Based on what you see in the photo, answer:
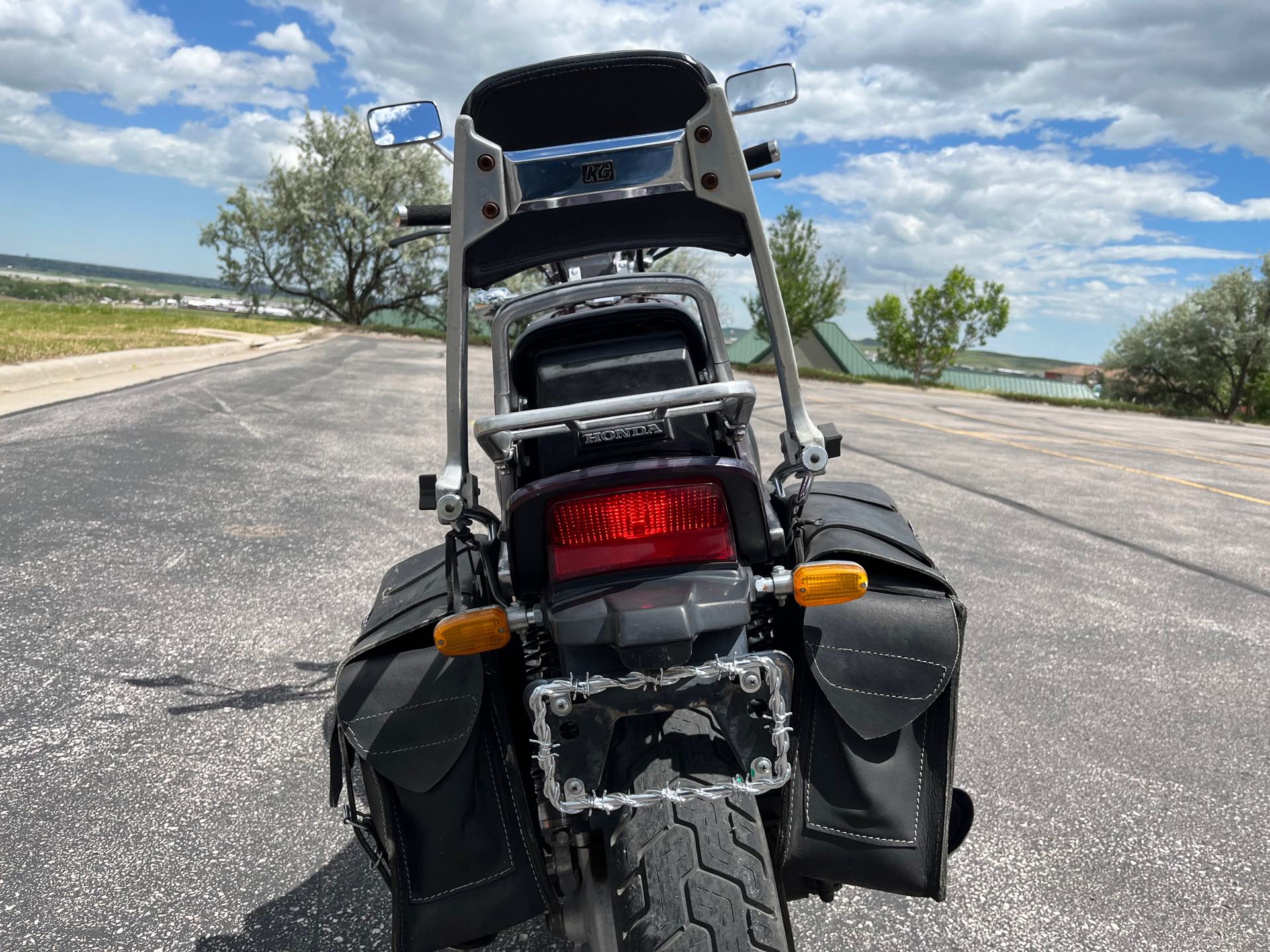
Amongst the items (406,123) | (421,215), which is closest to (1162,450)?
(421,215)

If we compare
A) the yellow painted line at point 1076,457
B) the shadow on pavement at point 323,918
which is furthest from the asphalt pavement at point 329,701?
the yellow painted line at point 1076,457

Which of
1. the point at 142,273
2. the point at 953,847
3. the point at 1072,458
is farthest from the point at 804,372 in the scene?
the point at 142,273

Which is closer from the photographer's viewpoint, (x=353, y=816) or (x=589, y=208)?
(x=353, y=816)

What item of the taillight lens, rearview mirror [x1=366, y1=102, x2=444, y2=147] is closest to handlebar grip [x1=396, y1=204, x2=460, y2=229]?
rearview mirror [x1=366, y1=102, x2=444, y2=147]

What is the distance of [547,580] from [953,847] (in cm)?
109

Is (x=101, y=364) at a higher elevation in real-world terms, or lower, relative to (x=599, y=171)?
lower

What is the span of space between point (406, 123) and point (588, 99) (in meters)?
0.79

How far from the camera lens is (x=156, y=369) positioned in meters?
13.3

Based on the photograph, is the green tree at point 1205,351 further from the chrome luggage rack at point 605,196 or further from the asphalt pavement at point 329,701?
the chrome luggage rack at point 605,196

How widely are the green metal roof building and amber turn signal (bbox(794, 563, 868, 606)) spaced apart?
149 feet

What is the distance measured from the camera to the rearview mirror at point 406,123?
2566 mm

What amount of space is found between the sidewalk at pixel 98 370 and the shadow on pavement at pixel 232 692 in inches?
262

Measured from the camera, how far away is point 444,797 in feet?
5.98

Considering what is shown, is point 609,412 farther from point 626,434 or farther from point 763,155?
point 763,155
